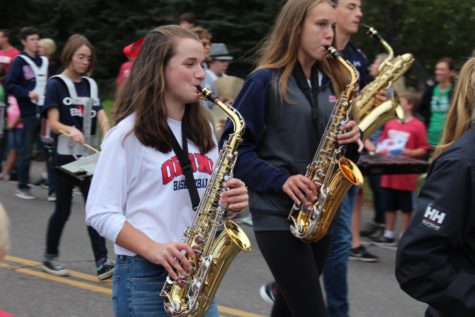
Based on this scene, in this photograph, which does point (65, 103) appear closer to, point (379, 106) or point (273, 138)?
point (379, 106)

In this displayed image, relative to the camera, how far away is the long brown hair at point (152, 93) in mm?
3258

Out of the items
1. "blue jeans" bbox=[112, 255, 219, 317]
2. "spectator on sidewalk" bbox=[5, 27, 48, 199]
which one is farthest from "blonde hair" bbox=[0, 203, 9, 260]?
"spectator on sidewalk" bbox=[5, 27, 48, 199]

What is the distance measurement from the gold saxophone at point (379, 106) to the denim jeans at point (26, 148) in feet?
17.7

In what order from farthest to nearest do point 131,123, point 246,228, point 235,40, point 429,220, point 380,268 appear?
1. point 235,40
2. point 246,228
3. point 380,268
4. point 131,123
5. point 429,220

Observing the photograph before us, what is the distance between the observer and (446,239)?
2664 millimetres

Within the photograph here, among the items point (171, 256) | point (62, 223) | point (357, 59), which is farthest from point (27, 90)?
point (171, 256)

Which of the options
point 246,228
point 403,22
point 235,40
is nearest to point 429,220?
point 246,228

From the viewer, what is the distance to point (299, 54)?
4.14m

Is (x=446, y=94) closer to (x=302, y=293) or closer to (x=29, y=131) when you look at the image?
(x=29, y=131)

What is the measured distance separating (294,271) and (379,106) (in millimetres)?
2567

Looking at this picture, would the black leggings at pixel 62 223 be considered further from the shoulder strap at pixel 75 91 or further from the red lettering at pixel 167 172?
the red lettering at pixel 167 172

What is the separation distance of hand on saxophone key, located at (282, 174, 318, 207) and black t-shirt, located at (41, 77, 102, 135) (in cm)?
333

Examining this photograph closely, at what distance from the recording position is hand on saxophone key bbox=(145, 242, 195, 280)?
312cm

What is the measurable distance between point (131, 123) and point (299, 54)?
1172 millimetres
